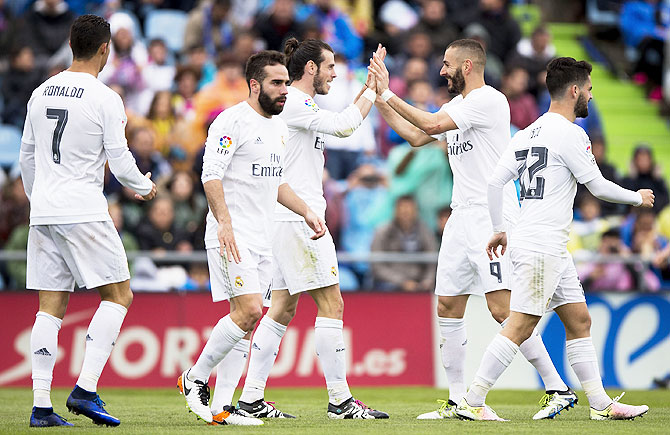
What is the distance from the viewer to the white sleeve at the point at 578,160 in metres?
8.30

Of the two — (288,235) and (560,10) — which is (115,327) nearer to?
(288,235)

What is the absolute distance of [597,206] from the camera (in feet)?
50.1

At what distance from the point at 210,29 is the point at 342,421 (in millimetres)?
10998

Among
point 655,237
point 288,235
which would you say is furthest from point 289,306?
point 655,237

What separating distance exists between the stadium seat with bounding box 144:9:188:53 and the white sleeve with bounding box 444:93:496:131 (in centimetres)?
1070

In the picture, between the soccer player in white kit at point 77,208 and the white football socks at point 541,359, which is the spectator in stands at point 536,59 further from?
the soccer player in white kit at point 77,208

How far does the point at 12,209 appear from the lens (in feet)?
46.8

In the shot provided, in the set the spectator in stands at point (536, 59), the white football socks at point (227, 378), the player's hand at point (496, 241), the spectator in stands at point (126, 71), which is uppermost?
the spectator in stands at point (536, 59)

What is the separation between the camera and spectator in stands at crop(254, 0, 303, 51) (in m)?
17.5

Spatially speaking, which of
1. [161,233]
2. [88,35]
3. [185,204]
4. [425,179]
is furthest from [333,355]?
[425,179]

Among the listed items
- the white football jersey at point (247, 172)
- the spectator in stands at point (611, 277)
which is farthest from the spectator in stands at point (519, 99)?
the white football jersey at point (247, 172)

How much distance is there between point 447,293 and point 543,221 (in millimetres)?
1093

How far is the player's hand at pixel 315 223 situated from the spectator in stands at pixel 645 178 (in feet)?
28.3

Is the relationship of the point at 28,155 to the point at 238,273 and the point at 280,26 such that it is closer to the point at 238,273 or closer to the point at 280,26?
the point at 238,273
